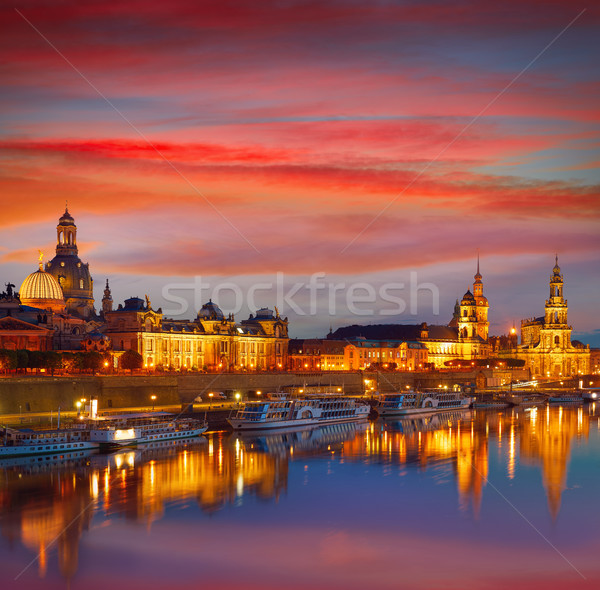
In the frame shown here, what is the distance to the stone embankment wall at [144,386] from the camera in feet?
212

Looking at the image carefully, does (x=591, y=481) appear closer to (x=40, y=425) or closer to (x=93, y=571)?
(x=93, y=571)

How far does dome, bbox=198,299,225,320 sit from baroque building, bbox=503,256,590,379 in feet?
260

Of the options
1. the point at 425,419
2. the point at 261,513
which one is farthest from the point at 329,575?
the point at 425,419

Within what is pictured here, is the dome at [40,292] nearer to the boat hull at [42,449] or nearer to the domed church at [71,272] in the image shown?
the domed church at [71,272]

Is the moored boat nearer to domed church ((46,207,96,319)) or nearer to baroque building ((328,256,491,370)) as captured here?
baroque building ((328,256,491,370))

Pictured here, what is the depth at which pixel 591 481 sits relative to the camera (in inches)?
1686

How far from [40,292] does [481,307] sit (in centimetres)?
10953

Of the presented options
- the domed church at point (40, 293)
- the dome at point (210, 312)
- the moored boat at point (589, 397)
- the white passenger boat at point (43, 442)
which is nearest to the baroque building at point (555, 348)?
the moored boat at point (589, 397)

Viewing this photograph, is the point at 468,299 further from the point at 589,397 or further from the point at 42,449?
the point at 42,449

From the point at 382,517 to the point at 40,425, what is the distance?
102ft

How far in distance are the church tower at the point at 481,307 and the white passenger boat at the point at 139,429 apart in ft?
425

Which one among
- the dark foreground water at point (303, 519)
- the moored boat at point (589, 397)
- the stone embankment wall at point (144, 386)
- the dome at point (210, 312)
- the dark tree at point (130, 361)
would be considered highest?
the dome at point (210, 312)

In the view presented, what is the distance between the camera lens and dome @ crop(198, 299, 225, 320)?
117000 millimetres

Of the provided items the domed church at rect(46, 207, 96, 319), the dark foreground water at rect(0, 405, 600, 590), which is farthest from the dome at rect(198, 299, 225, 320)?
the dark foreground water at rect(0, 405, 600, 590)
